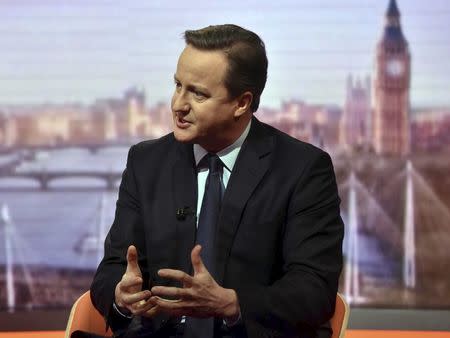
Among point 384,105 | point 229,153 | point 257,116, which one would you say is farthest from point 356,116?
point 229,153

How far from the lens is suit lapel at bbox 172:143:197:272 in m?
2.05

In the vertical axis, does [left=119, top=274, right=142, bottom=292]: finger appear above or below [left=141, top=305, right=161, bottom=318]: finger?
above

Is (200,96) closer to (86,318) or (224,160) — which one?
(224,160)

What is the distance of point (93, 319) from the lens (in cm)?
217

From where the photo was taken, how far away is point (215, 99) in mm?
2027

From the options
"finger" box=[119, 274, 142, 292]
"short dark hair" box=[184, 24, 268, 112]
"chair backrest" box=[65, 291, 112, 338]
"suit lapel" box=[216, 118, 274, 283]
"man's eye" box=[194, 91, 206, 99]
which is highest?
"short dark hair" box=[184, 24, 268, 112]

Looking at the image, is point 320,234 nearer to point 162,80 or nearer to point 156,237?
point 156,237

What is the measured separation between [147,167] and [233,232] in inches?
12.0

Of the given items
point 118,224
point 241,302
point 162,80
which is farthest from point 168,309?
point 162,80

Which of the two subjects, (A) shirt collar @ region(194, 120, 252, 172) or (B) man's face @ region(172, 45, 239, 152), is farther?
(A) shirt collar @ region(194, 120, 252, 172)

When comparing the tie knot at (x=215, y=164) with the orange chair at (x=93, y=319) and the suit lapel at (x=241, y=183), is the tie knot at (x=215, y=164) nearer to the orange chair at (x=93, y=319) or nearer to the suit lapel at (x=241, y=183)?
the suit lapel at (x=241, y=183)

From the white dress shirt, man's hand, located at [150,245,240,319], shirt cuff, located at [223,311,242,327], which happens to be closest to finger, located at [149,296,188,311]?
man's hand, located at [150,245,240,319]

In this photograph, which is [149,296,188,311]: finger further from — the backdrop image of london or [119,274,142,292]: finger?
the backdrop image of london

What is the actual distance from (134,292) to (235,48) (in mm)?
603
